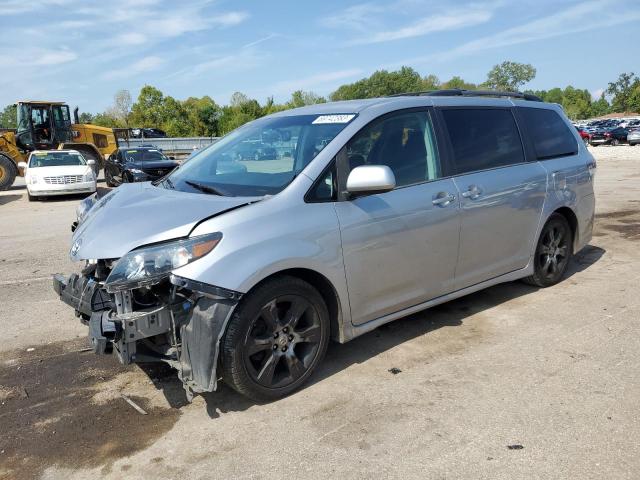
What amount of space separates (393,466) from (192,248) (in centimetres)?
157

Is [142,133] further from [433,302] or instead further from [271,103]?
[433,302]

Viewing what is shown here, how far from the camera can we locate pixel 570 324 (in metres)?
4.50

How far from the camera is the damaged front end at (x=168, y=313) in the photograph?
2.99 metres

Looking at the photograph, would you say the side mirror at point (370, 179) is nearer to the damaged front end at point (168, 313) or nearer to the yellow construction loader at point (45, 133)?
the damaged front end at point (168, 313)

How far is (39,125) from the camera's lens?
2147 centimetres

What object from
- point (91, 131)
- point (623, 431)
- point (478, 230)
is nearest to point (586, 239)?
point (478, 230)

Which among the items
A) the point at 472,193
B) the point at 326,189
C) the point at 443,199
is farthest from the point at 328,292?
the point at 472,193

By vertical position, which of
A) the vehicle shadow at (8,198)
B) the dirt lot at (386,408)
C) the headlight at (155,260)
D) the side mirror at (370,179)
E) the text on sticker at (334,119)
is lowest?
the dirt lot at (386,408)

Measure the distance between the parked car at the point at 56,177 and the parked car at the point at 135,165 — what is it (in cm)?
142

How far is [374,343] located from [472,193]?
4.66 ft

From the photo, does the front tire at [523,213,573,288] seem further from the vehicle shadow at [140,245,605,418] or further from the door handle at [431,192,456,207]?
the door handle at [431,192,456,207]

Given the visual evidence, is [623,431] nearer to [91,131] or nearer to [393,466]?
[393,466]

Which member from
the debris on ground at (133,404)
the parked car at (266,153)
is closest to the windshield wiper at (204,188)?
the parked car at (266,153)

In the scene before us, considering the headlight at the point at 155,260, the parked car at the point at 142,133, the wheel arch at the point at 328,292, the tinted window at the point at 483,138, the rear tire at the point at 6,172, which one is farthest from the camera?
the parked car at the point at 142,133
